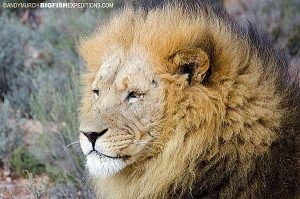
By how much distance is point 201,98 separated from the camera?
10.2ft

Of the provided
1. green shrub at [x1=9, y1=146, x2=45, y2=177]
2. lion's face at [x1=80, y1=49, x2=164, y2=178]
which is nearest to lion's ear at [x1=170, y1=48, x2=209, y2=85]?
lion's face at [x1=80, y1=49, x2=164, y2=178]

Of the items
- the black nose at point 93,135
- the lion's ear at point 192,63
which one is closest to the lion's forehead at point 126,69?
the lion's ear at point 192,63

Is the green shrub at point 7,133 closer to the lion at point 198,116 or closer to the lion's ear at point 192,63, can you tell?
the lion at point 198,116

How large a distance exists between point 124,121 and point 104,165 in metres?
0.25

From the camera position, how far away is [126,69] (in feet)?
10.7

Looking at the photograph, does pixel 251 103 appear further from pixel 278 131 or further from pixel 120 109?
pixel 120 109

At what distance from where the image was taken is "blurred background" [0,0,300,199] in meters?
5.54

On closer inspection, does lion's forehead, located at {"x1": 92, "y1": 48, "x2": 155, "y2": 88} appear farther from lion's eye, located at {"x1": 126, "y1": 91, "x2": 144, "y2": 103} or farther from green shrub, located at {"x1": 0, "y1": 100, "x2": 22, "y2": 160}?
green shrub, located at {"x1": 0, "y1": 100, "x2": 22, "y2": 160}

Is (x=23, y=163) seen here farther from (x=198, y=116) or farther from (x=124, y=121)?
(x=198, y=116)

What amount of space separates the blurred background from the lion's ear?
2.42 feet

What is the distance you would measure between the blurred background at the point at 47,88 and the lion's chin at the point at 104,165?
1.10 meters

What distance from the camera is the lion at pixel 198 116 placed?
3100 mm

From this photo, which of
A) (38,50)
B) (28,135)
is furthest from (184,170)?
(38,50)

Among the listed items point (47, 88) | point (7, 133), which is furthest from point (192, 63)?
point (47, 88)
